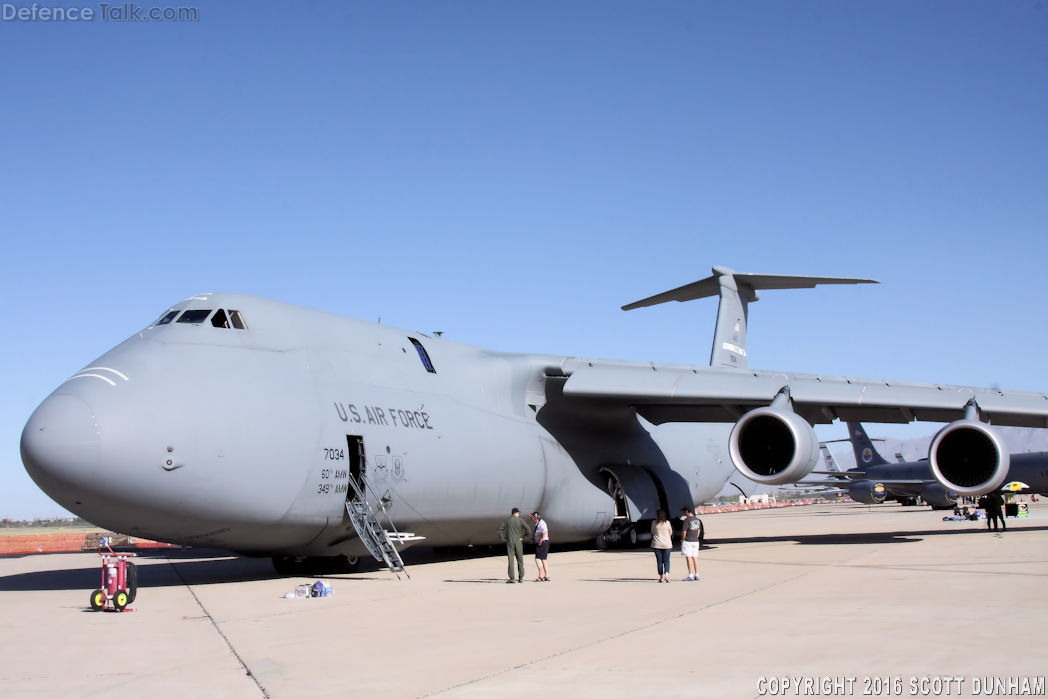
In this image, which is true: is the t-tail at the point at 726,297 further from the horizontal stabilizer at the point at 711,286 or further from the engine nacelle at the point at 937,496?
the engine nacelle at the point at 937,496

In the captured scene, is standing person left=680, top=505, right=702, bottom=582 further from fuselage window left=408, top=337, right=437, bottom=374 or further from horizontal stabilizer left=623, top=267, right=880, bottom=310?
horizontal stabilizer left=623, top=267, right=880, bottom=310

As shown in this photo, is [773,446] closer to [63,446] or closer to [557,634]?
[557,634]

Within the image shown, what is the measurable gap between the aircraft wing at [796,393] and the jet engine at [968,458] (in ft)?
1.95

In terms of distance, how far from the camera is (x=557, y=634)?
716 centimetres

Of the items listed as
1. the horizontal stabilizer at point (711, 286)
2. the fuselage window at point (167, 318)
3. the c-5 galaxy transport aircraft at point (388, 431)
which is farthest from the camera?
the horizontal stabilizer at point (711, 286)

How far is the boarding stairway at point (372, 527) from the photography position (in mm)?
12008

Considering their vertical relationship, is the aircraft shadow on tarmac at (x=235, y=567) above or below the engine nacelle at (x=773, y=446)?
below

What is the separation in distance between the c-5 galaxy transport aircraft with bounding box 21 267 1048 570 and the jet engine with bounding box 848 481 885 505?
84.7ft

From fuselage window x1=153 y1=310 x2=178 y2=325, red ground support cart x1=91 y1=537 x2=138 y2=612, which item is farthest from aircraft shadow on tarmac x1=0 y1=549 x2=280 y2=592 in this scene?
fuselage window x1=153 y1=310 x2=178 y2=325

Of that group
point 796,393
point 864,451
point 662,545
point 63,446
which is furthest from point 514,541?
point 864,451

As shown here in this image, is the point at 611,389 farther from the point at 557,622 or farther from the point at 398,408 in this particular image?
the point at 557,622

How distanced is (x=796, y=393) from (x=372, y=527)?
724 cm

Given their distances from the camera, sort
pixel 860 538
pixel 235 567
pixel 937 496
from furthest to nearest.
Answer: pixel 937 496 < pixel 860 538 < pixel 235 567

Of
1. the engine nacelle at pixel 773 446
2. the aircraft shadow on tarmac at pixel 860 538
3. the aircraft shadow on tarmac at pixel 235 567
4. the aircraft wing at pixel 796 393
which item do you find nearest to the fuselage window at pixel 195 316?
the aircraft shadow on tarmac at pixel 235 567
